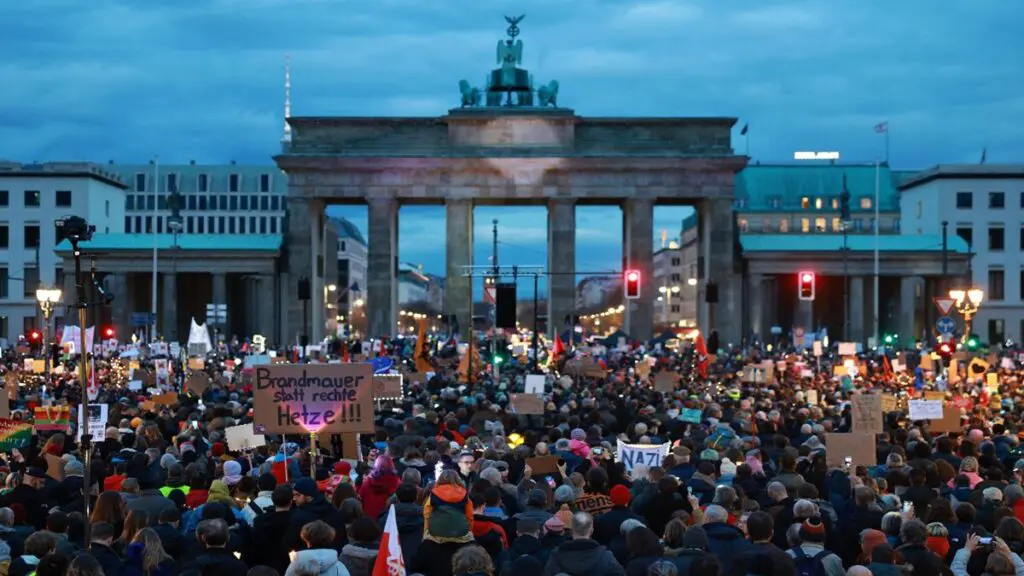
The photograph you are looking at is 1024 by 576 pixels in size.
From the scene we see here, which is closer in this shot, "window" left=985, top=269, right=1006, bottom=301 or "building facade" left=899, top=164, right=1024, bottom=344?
"building facade" left=899, top=164, right=1024, bottom=344

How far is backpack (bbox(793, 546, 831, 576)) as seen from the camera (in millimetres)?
12680

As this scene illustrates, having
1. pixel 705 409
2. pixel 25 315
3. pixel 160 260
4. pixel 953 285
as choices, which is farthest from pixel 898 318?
pixel 705 409

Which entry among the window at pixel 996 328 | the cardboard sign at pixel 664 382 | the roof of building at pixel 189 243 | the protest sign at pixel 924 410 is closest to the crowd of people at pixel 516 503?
the protest sign at pixel 924 410

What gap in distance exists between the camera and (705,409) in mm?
28031

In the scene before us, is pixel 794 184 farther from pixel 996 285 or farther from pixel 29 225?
pixel 29 225

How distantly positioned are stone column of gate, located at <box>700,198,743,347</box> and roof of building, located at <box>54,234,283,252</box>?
84.1 feet

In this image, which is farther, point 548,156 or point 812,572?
point 548,156

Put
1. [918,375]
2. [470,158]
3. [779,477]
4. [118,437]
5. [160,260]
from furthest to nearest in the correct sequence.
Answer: [160,260], [470,158], [918,375], [118,437], [779,477]

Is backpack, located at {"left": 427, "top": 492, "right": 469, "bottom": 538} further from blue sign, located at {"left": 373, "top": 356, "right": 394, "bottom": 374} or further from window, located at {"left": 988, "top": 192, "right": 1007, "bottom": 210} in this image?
window, located at {"left": 988, "top": 192, "right": 1007, "bottom": 210}

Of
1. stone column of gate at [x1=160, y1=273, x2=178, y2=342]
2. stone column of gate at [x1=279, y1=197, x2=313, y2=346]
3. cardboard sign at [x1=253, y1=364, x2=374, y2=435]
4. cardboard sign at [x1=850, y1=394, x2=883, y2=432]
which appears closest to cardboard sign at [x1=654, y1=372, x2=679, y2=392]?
cardboard sign at [x1=850, y1=394, x2=883, y2=432]

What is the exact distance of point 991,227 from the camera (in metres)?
115

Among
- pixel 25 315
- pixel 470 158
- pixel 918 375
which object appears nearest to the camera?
pixel 918 375

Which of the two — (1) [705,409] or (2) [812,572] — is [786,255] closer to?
(1) [705,409]

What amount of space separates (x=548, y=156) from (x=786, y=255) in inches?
653
